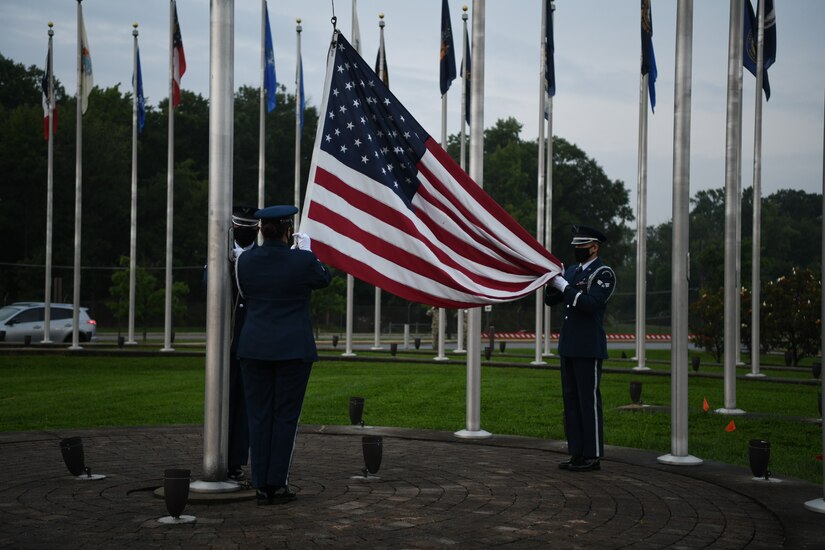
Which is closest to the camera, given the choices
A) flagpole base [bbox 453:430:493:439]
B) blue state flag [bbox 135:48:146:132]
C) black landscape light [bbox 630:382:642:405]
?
flagpole base [bbox 453:430:493:439]

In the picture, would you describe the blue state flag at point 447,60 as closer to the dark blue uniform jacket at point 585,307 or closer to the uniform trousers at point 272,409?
the dark blue uniform jacket at point 585,307

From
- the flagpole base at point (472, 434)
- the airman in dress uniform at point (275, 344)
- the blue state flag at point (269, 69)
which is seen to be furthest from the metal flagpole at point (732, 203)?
the blue state flag at point (269, 69)

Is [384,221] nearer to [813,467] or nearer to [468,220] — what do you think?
[468,220]

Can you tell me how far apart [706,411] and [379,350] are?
70.2 feet

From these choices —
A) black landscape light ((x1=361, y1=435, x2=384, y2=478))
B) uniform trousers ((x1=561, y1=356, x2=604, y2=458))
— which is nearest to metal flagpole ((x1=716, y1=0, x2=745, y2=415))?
uniform trousers ((x1=561, y1=356, x2=604, y2=458))

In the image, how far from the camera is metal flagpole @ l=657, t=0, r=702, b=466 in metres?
9.86

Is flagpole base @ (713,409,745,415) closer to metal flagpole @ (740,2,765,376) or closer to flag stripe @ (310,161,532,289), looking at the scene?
metal flagpole @ (740,2,765,376)

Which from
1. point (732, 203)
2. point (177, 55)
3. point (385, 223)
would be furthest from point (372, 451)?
point (177, 55)

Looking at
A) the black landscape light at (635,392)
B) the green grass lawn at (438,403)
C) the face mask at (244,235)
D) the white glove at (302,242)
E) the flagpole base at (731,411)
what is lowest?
the green grass lawn at (438,403)

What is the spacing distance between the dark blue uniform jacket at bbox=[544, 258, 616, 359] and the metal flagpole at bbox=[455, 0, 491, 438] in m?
1.84

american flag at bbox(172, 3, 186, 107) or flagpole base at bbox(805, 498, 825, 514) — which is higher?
american flag at bbox(172, 3, 186, 107)

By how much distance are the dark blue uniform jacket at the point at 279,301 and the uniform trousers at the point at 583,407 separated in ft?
10.3

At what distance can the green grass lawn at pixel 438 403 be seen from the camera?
1275 cm

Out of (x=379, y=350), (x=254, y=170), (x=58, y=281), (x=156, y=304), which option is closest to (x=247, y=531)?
(x=379, y=350)
